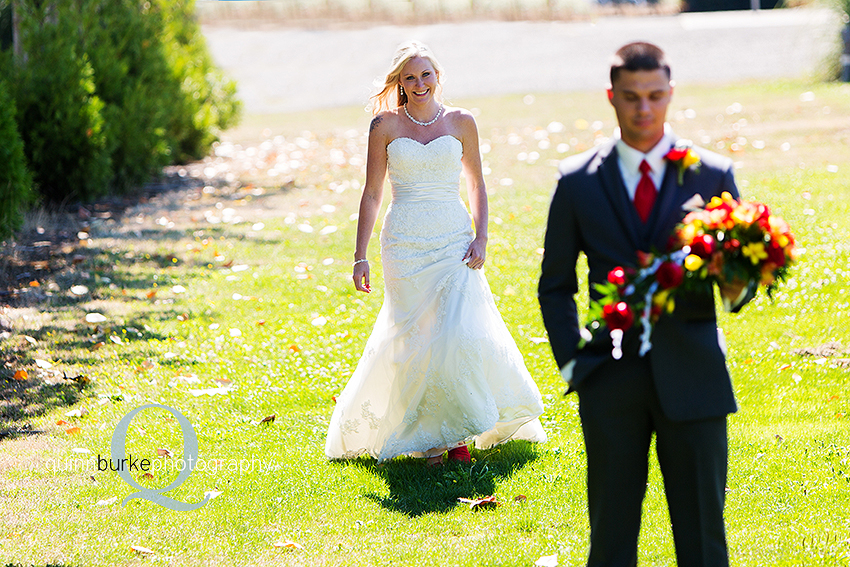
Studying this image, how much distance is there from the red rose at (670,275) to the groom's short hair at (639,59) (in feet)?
1.97

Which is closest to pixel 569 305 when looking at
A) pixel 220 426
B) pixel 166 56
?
pixel 220 426

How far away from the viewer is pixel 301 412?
6.17 meters

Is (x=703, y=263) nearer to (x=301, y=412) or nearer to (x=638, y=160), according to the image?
(x=638, y=160)

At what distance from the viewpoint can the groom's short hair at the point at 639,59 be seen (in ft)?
9.04

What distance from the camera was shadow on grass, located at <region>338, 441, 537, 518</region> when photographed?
4.72 m

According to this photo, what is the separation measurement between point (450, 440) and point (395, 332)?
67 centimetres

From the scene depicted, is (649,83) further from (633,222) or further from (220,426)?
(220,426)

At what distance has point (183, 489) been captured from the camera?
4969mm

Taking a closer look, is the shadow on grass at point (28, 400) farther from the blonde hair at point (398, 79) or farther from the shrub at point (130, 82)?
the shrub at point (130, 82)

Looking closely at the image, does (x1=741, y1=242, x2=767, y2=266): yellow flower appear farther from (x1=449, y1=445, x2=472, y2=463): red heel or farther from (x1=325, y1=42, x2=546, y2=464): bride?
(x1=449, y1=445, x2=472, y2=463): red heel

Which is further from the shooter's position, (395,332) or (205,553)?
(395,332)

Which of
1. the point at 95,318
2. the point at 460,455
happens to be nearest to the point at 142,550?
the point at 460,455

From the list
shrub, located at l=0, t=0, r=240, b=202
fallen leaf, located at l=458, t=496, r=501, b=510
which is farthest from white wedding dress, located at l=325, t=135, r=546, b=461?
shrub, located at l=0, t=0, r=240, b=202

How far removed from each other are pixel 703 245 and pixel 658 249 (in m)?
0.24
